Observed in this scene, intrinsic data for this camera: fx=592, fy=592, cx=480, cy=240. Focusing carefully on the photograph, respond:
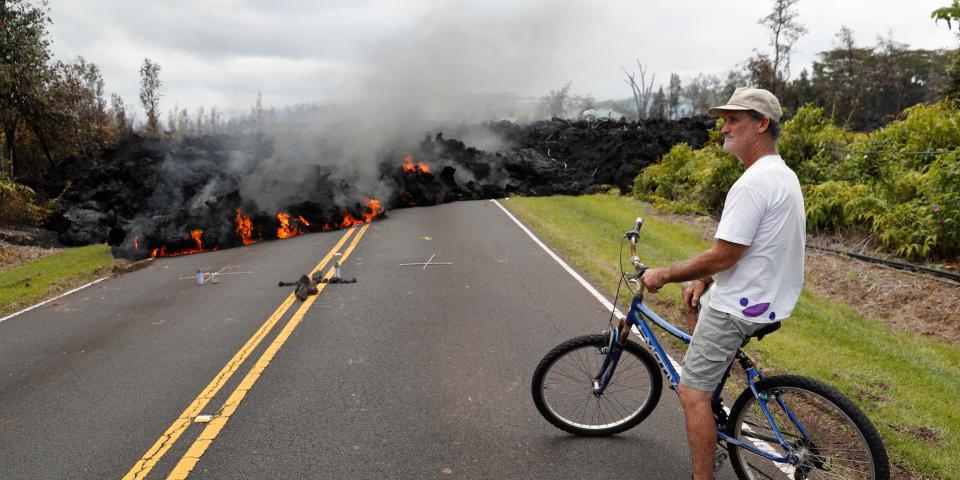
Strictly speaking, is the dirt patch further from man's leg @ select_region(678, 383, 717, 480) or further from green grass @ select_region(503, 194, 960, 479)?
man's leg @ select_region(678, 383, 717, 480)

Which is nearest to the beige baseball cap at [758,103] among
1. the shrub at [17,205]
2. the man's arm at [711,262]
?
the man's arm at [711,262]

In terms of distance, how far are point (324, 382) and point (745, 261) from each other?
13.5ft

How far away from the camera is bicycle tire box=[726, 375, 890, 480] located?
10.4 feet

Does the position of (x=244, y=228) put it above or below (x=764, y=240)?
below

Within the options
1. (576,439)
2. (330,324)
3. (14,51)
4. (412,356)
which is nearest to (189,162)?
(14,51)

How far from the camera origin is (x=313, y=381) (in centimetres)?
577

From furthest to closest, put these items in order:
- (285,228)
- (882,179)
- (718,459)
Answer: (285,228) < (882,179) < (718,459)

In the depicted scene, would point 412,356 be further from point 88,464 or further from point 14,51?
point 14,51

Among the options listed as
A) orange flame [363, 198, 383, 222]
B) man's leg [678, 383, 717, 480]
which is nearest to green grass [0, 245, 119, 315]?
orange flame [363, 198, 383, 222]

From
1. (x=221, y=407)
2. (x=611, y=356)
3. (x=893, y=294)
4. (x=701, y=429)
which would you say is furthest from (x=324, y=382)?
(x=893, y=294)

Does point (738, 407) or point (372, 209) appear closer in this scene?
point (738, 407)

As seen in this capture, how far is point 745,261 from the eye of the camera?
10.4 feet

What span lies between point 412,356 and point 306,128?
2020 centimetres

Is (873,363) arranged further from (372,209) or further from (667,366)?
(372,209)
